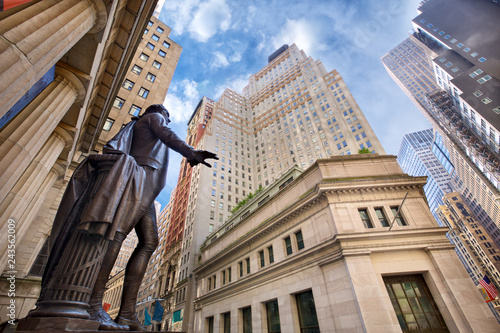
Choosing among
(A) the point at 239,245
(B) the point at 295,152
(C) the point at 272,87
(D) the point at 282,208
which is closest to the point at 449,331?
(D) the point at 282,208

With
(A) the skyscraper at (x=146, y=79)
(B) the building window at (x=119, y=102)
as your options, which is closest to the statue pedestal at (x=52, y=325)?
(A) the skyscraper at (x=146, y=79)

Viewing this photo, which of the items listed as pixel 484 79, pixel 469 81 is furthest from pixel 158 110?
pixel 484 79

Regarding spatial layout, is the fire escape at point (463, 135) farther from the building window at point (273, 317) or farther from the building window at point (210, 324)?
the building window at point (210, 324)

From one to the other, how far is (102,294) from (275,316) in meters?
22.0

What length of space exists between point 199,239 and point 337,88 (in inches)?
2233

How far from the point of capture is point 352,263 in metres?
15.8

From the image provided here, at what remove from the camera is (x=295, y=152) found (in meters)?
63.7

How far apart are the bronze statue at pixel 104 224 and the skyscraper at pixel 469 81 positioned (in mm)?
75809

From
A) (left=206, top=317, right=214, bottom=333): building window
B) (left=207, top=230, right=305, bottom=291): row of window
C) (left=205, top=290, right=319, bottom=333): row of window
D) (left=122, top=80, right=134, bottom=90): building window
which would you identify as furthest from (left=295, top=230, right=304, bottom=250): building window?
(left=122, top=80, right=134, bottom=90): building window

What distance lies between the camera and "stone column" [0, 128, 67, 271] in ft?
26.6

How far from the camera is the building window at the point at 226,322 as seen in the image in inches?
1040

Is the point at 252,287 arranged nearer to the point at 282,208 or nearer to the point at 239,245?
the point at 239,245

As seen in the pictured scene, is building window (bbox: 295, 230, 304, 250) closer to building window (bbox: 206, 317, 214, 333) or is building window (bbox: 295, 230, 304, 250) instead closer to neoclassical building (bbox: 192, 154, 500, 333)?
neoclassical building (bbox: 192, 154, 500, 333)

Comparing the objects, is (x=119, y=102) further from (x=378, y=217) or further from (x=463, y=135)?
(x=463, y=135)
